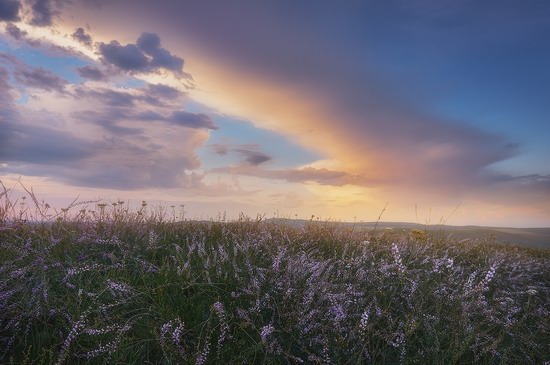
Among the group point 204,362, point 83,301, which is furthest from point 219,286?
point 83,301

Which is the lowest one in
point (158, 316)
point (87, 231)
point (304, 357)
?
point (304, 357)

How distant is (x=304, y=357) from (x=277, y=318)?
51cm

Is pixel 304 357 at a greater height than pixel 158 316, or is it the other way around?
pixel 158 316

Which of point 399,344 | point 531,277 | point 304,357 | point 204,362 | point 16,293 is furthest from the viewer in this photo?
point 531,277

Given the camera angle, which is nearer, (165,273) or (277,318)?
(277,318)

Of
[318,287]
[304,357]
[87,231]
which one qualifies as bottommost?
[304,357]

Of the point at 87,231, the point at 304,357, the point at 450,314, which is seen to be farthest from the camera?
Answer: the point at 87,231

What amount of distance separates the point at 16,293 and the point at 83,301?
848 mm

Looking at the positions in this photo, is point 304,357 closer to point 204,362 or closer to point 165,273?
point 204,362

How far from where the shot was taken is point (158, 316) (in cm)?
420

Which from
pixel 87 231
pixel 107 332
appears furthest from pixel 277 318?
pixel 87 231

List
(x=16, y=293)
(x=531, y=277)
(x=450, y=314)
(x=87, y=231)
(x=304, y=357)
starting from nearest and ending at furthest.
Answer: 1. (x=304, y=357)
2. (x=16, y=293)
3. (x=450, y=314)
4. (x=87, y=231)
5. (x=531, y=277)

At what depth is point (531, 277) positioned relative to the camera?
9055 mm

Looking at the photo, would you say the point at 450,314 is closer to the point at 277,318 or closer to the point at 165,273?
the point at 277,318
